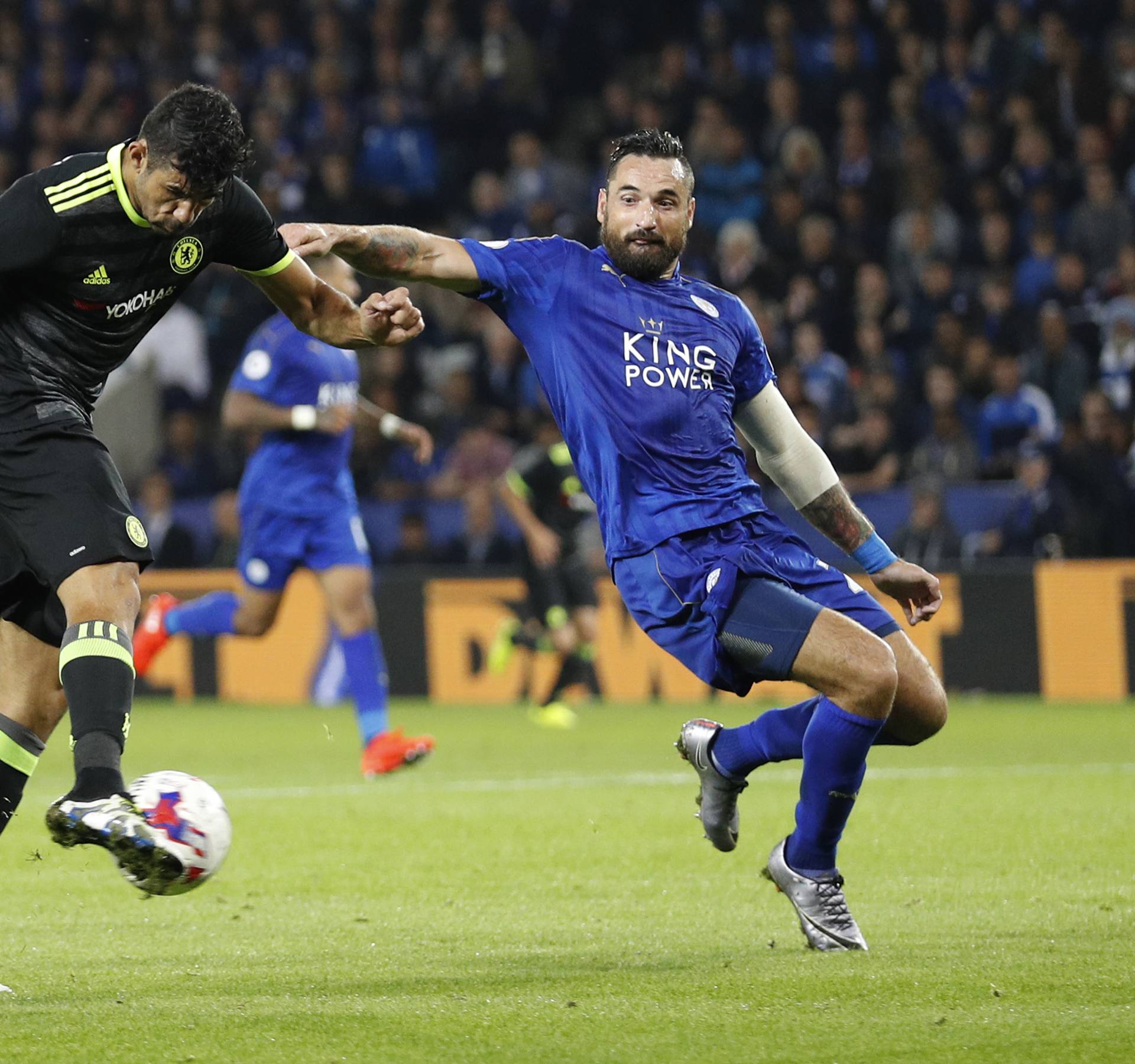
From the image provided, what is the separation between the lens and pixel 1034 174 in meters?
15.7

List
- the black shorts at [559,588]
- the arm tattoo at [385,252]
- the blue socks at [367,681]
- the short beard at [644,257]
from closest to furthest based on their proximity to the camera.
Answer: the arm tattoo at [385,252] < the short beard at [644,257] < the blue socks at [367,681] < the black shorts at [559,588]

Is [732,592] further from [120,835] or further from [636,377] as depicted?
[120,835]

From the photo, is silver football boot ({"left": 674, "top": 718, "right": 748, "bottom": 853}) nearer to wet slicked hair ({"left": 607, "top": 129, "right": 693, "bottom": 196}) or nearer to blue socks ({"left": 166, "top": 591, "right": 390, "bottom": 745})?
wet slicked hair ({"left": 607, "top": 129, "right": 693, "bottom": 196})

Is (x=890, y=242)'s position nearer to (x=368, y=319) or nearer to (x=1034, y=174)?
(x=1034, y=174)

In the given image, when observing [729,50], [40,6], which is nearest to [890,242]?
[729,50]

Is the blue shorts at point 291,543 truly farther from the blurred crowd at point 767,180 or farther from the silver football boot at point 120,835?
the silver football boot at point 120,835

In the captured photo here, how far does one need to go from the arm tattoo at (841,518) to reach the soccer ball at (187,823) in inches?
82.0

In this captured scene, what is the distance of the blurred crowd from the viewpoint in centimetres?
1462

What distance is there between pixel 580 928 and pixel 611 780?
13.4ft

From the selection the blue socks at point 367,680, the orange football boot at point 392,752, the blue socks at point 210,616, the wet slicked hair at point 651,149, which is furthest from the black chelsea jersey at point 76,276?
the blue socks at point 210,616

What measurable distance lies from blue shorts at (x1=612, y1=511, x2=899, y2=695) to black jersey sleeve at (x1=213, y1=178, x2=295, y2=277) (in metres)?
1.25

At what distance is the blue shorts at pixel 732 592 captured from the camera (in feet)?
16.6

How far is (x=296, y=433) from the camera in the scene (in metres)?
10.1

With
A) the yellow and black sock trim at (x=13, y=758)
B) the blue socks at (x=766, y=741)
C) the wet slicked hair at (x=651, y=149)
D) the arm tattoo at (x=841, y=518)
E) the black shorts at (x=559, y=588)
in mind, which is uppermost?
the wet slicked hair at (x=651, y=149)
